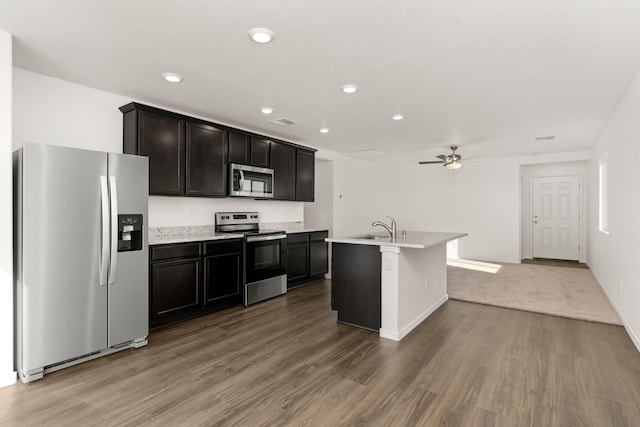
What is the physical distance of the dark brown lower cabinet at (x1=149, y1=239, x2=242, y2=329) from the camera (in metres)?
3.45

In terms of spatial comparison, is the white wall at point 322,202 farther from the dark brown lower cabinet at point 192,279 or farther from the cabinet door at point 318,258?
the dark brown lower cabinet at point 192,279

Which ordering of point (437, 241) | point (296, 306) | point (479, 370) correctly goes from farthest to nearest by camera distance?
point (296, 306) < point (437, 241) < point (479, 370)

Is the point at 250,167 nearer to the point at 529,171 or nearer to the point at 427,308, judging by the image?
the point at 427,308

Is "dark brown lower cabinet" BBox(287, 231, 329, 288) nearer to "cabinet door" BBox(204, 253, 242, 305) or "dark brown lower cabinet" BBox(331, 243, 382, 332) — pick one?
"cabinet door" BBox(204, 253, 242, 305)

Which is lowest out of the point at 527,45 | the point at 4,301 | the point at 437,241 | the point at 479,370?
the point at 479,370

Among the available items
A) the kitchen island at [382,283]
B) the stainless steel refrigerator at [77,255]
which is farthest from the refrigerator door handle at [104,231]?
the kitchen island at [382,283]

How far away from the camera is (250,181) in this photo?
471cm

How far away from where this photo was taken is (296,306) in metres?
4.41

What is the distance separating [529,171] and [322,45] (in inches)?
306

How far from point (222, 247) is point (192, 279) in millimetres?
533

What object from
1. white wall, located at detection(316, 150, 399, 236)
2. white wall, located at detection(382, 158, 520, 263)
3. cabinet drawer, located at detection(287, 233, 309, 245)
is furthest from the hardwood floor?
white wall, located at detection(382, 158, 520, 263)

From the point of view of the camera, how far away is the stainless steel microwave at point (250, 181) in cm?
446

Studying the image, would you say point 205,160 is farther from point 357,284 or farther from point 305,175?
point 357,284

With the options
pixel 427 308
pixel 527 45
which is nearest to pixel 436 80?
pixel 527 45
